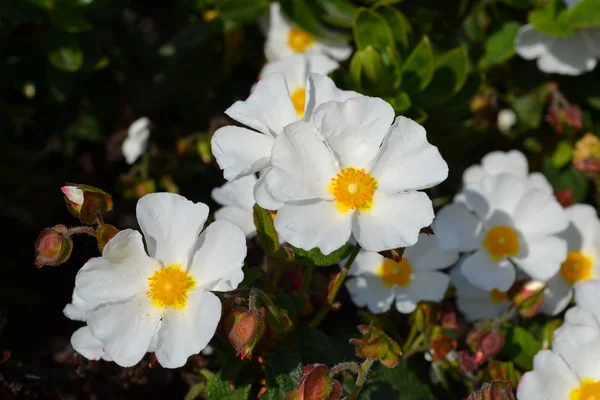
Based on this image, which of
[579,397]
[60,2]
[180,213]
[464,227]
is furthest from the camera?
[60,2]

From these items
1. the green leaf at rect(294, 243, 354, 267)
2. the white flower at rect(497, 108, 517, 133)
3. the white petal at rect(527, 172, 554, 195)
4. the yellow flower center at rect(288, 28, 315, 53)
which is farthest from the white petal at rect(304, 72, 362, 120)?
the white flower at rect(497, 108, 517, 133)

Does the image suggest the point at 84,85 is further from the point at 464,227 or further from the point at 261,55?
the point at 464,227

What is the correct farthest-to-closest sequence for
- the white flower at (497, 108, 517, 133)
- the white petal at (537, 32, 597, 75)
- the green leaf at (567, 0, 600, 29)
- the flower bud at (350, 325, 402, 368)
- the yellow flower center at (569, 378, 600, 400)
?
the white flower at (497, 108, 517, 133) → the white petal at (537, 32, 597, 75) → the green leaf at (567, 0, 600, 29) → the yellow flower center at (569, 378, 600, 400) → the flower bud at (350, 325, 402, 368)

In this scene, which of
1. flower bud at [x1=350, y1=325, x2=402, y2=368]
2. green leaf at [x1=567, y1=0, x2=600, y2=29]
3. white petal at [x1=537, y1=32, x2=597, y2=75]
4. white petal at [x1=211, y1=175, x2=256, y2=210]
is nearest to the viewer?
flower bud at [x1=350, y1=325, x2=402, y2=368]

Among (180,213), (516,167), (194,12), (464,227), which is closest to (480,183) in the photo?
(464,227)

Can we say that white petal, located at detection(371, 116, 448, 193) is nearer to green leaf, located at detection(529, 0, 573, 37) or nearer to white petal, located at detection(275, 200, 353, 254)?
white petal, located at detection(275, 200, 353, 254)

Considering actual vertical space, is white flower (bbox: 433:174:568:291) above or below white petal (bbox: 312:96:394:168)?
below

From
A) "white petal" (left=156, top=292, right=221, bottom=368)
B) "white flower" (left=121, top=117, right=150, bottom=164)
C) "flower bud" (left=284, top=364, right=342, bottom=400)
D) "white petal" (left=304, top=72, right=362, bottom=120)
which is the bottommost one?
"white flower" (left=121, top=117, right=150, bottom=164)
